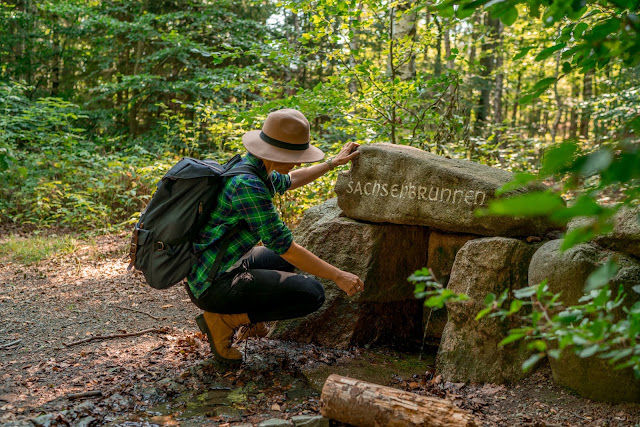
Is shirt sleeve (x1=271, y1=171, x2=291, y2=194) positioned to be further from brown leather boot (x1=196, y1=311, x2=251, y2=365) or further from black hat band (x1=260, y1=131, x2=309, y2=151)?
brown leather boot (x1=196, y1=311, x2=251, y2=365)

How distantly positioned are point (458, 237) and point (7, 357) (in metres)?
3.83

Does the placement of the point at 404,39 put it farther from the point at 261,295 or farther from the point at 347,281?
the point at 261,295

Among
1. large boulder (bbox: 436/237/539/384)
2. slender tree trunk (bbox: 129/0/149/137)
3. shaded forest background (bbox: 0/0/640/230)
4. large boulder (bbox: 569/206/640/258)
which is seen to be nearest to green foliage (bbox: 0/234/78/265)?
shaded forest background (bbox: 0/0/640/230)

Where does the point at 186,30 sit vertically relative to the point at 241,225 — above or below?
above

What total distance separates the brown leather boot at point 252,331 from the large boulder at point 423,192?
1261 mm

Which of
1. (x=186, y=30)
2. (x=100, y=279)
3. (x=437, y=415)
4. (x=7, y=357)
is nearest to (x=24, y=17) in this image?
(x=186, y=30)

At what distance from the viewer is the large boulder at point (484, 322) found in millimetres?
3588

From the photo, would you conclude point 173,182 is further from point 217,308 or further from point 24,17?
point 24,17

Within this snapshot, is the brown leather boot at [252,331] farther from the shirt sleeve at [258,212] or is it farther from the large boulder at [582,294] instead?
the large boulder at [582,294]

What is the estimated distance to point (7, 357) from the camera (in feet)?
13.1

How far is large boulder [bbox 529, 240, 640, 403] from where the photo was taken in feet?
9.84

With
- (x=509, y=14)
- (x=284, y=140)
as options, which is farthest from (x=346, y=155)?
(x=509, y=14)

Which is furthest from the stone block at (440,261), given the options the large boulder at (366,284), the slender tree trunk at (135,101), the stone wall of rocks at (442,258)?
the slender tree trunk at (135,101)

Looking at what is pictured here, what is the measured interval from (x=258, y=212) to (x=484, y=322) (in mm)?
1834
